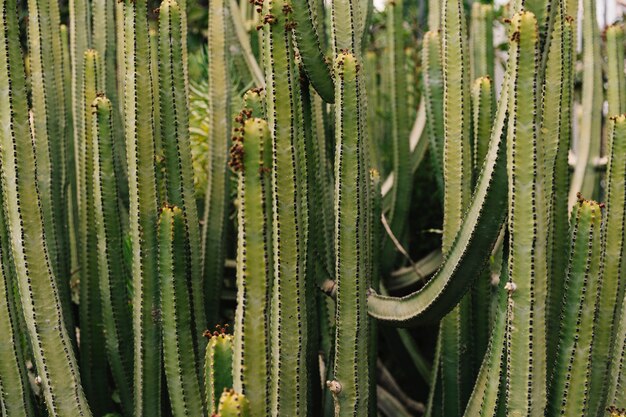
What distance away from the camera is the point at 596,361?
1.89 m

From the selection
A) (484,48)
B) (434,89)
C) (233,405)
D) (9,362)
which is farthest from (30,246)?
(484,48)

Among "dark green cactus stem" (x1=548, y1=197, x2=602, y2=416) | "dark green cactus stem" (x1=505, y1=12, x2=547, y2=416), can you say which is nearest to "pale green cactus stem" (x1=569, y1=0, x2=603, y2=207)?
"dark green cactus stem" (x1=548, y1=197, x2=602, y2=416)

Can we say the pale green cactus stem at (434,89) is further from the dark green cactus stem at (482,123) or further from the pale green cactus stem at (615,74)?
the pale green cactus stem at (615,74)

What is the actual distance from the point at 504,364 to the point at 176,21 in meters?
1.32

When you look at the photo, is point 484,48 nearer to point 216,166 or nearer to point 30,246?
point 216,166

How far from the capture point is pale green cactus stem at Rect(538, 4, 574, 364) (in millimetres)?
1747

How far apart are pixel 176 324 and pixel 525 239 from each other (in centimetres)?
93

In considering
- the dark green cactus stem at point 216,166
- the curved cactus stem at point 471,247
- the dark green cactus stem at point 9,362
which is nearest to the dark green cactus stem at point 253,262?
the curved cactus stem at point 471,247

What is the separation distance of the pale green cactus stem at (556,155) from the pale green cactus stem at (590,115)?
100cm

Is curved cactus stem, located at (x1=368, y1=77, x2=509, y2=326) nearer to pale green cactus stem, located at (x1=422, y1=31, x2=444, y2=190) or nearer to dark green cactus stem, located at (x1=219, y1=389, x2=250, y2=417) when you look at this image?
dark green cactus stem, located at (x1=219, y1=389, x2=250, y2=417)

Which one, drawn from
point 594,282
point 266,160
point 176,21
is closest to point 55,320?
point 266,160

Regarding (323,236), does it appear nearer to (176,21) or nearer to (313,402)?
(313,402)

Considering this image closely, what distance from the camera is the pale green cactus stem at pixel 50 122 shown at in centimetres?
227

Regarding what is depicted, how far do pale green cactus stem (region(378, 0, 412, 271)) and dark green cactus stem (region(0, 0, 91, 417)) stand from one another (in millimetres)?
1660
